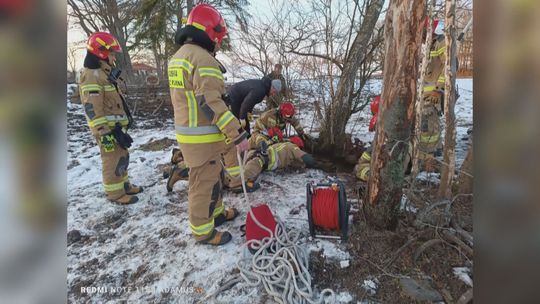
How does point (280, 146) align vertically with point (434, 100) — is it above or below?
below

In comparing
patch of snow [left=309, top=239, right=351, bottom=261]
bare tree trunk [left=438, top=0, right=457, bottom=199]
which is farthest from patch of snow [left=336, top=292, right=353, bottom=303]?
bare tree trunk [left=438, top=0, right=457, bottom=199]

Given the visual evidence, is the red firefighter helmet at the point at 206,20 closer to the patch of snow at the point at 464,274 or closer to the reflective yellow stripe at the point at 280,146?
the reflective yellow stripe at the point at 280,146

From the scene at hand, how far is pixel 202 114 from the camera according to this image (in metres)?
2.99

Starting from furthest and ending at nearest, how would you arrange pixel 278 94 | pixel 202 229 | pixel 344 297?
pixel 278 94 → pixel 202 229 → pixel 344 297

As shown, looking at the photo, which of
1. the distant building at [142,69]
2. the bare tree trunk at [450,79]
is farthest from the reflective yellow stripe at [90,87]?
the distant building at [142,69]

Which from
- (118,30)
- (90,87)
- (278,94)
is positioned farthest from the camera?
(118,30)

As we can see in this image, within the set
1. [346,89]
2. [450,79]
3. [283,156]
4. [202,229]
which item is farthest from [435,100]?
[202,229]

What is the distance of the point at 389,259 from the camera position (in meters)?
2.64

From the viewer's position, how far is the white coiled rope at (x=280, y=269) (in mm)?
2369

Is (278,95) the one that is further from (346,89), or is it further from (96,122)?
(96,122)

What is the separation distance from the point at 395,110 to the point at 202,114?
1.84m

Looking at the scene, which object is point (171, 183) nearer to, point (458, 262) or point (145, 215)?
point (145, 215)

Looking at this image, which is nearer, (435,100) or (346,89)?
(435,100)

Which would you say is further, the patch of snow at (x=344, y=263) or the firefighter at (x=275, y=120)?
the firefighter at (x=275, y=120)
